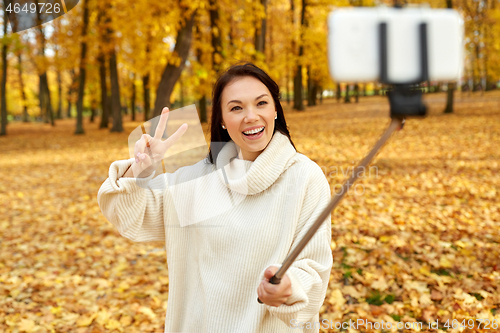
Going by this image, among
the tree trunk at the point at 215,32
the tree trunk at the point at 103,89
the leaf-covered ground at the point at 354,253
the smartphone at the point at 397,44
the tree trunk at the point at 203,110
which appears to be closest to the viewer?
the smartphone at the point at 397,44

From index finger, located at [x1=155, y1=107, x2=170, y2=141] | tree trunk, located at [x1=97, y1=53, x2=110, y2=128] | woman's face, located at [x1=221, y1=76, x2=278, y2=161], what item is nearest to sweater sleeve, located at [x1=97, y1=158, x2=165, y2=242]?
index finger, located at [x1=155, y1=107, x2=170, y2=141]

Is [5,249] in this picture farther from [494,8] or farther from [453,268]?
[494,8]

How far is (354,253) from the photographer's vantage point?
13.8 feet

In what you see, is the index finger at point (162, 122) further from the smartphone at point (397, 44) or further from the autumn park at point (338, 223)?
the smartphone at point (397, 44)

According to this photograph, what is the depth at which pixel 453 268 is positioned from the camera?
148 inches

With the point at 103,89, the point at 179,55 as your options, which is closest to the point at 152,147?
the point at 179,55

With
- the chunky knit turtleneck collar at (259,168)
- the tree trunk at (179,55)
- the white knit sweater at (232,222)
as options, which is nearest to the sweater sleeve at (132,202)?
the white knit sweater at (232,222)

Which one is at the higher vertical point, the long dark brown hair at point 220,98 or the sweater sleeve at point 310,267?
the long dark brown hair at point 220,98

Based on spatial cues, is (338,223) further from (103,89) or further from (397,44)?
(103,89)

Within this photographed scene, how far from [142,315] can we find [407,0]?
3.46m

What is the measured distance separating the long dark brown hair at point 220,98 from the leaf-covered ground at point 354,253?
44cm

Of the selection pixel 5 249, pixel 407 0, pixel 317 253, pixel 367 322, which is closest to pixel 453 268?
pixel 367 322

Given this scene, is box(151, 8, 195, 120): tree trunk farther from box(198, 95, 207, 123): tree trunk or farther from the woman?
box(198, 95, 207, 123): tree trunk

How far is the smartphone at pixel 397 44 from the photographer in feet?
2.04
